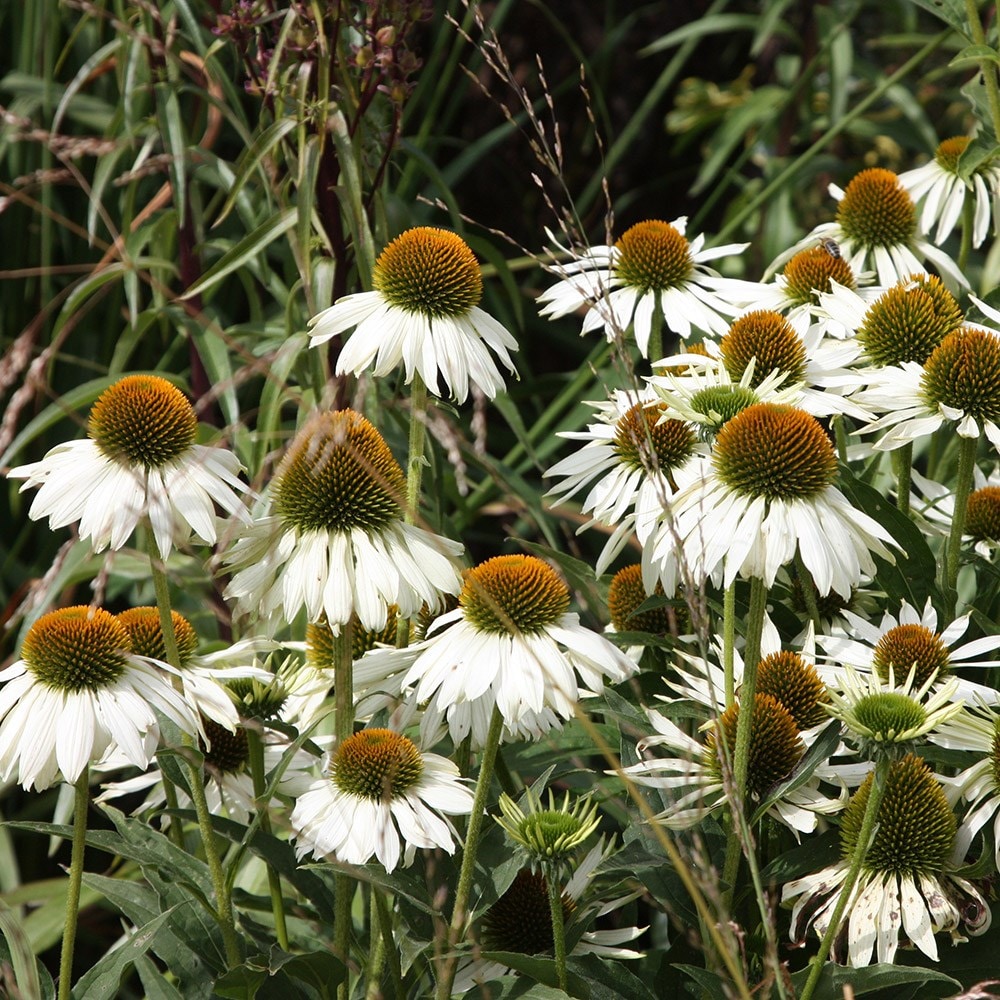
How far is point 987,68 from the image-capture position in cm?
134

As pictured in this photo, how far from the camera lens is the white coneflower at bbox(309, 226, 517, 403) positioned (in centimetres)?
92

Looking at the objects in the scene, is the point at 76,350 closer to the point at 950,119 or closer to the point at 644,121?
the point at 644,121

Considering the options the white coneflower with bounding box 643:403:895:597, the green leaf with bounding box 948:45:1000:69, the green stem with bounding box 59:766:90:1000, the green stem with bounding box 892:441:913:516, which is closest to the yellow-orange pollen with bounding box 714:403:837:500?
the white coneflower with bounding box 643:403:895:597

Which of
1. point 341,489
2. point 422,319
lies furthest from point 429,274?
point 341,489

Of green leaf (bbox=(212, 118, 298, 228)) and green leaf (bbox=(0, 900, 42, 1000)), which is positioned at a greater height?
green leaf (bbox=(212, 118, 298, 228))

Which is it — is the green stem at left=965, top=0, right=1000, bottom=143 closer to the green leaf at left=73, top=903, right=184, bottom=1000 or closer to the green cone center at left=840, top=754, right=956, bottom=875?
the green cone center at left=840, top=754, right=956, bottom=875

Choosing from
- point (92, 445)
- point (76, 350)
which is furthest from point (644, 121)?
point (92, 445)

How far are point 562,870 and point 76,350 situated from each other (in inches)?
65.0

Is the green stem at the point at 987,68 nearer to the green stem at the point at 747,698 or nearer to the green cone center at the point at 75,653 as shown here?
the green stem at the point at 747,698

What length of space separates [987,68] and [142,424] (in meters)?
0.97

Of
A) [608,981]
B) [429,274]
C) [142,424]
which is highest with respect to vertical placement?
[429,274]

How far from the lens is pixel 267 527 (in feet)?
2.82

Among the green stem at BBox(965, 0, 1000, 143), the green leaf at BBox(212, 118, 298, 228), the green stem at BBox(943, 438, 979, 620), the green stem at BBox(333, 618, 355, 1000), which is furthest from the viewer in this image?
the green stem at BBox(965, 0, 1000, 143)

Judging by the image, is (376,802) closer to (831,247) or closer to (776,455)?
(776,455)
